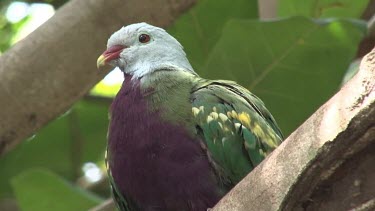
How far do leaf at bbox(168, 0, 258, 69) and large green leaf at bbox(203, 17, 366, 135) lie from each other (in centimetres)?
27

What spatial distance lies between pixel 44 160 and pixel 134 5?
4.34ft

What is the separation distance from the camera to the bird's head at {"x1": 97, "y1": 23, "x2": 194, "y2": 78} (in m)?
3.13

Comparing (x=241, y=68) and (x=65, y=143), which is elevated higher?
(x=241, y=68)

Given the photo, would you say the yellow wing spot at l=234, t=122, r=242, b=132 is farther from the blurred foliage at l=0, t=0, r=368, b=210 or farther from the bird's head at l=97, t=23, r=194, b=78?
the blurred foliage at l=0, t=0, r=368, b=210

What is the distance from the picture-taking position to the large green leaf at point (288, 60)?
10.6 feet

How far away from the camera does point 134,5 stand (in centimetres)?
311

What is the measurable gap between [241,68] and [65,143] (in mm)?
1145

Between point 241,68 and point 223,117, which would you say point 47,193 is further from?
point 223,117

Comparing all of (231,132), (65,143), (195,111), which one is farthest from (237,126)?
(65,143)

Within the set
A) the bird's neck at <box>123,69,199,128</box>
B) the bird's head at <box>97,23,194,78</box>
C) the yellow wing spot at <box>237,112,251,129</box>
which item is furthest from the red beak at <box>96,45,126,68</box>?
the yellow wing spot at <box>237,112,251,129</box>

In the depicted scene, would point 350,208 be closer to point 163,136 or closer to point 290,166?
point 290,166

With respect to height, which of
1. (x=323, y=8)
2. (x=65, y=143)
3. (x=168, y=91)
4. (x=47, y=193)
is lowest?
(x=65, y=143)

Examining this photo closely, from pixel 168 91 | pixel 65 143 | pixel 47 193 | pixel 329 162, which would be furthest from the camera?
pixel 65 143

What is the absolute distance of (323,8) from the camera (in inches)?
143
